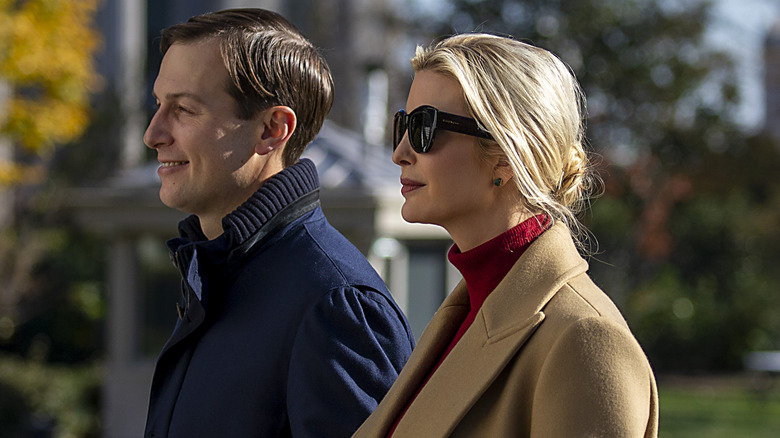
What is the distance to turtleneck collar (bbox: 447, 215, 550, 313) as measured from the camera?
1870 millimetres

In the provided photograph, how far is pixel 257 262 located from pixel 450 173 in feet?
2.39

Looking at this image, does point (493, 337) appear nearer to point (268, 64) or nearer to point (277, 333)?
point (277, 333)

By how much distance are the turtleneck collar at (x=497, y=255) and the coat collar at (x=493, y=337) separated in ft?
0.14

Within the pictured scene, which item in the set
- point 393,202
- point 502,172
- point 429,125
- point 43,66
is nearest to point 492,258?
point 502,172

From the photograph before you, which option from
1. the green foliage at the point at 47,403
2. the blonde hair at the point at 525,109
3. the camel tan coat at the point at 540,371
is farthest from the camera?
the green foliage at the point at 47,403

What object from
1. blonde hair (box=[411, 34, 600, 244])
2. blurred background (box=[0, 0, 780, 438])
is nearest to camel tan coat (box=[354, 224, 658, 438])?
blonde hair (box=[411, 34, 600, 244])

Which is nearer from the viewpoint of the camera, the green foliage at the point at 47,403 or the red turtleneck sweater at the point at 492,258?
the red turtleneck sweater at the point at 492,258

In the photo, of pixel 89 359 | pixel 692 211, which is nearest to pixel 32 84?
pixel 89 359

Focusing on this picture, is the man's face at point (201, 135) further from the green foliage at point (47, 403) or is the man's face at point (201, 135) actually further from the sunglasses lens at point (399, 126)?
the green foliage at point (47, 403)

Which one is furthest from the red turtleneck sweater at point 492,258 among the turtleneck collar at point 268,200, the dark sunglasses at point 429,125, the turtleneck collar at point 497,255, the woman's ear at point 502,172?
the turtleneck collar at point 268,200

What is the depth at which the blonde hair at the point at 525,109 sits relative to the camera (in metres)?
1.79

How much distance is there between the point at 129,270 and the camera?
998 centimetres

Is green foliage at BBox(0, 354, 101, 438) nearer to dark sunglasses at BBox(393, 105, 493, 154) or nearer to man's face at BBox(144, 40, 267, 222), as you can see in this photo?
man's face at BBox(144, 40, 267, 222)

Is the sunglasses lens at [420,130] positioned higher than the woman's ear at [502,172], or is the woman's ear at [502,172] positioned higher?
the sunglasses lens at [420,130]
